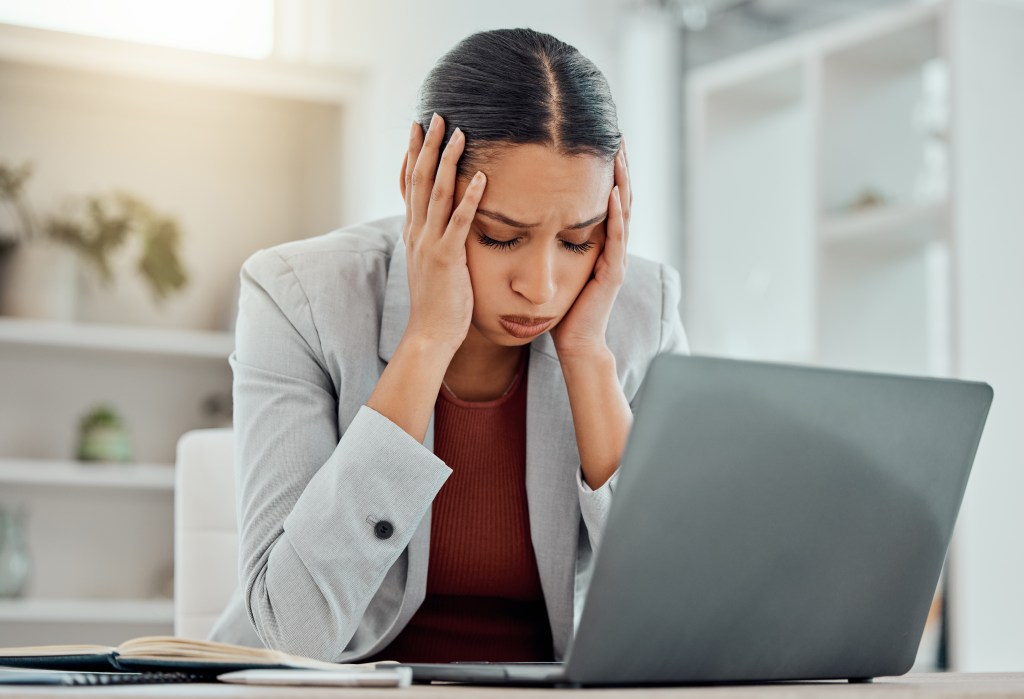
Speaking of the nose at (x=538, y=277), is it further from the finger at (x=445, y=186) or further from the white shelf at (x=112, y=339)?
the white shelf at (x=112, y=339)

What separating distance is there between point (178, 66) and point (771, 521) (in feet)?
9.40

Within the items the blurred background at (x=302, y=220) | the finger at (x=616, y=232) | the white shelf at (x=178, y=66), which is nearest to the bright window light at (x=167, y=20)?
the blurred background at (x=302, y=220)

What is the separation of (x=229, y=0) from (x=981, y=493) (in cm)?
260

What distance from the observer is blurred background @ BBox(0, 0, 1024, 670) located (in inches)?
106

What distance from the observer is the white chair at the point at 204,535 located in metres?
1.44

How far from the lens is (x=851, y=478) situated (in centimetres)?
74

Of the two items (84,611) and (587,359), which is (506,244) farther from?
(84,611)

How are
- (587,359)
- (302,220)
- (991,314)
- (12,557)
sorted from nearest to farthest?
(587,359)
(991,314)
(12,557)
(302,220)

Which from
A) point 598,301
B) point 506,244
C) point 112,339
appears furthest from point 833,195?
point 506,244

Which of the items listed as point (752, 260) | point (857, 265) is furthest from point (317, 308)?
point (752, 260)

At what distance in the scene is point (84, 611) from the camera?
2996 millimetres

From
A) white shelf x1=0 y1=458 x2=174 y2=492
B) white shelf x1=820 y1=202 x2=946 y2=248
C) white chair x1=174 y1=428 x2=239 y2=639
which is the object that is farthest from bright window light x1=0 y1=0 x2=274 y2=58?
white chair x1=174 y1=428 x2=239 y2=639

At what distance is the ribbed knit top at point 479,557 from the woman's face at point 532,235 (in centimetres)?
14

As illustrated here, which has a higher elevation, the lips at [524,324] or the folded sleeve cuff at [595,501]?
the lips at [524,324]
